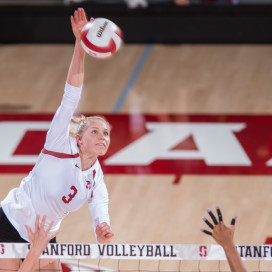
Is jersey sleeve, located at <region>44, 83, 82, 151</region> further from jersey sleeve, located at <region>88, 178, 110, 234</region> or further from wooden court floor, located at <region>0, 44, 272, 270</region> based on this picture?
wooden court floor, located at <region>0, 44, 272, 270</region>

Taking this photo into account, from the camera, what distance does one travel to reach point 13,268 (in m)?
7.05

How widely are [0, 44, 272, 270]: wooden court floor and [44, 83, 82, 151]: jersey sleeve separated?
3.28m

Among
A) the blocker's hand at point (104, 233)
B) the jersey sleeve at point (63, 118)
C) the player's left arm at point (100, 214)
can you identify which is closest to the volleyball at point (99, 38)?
the jersey sleeve at point (63, 118)

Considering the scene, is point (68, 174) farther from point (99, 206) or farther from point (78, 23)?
point (78, 23)

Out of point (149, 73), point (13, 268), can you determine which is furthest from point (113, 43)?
point (149, 73)

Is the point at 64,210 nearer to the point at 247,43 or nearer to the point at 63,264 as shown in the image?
the point at 63,264

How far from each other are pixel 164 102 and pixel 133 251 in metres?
7.66

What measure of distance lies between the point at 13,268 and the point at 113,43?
222 centimetres

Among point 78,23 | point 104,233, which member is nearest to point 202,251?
point 104,233

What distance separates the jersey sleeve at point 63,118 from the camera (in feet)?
21.2

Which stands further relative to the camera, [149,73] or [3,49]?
[3,49]

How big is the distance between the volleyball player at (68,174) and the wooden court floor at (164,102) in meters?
2.88

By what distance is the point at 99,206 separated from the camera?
6.88 metres

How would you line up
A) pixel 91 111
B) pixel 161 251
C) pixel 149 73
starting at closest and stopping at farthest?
pixel 161 251
pixel 91 111
pixel 149 73
